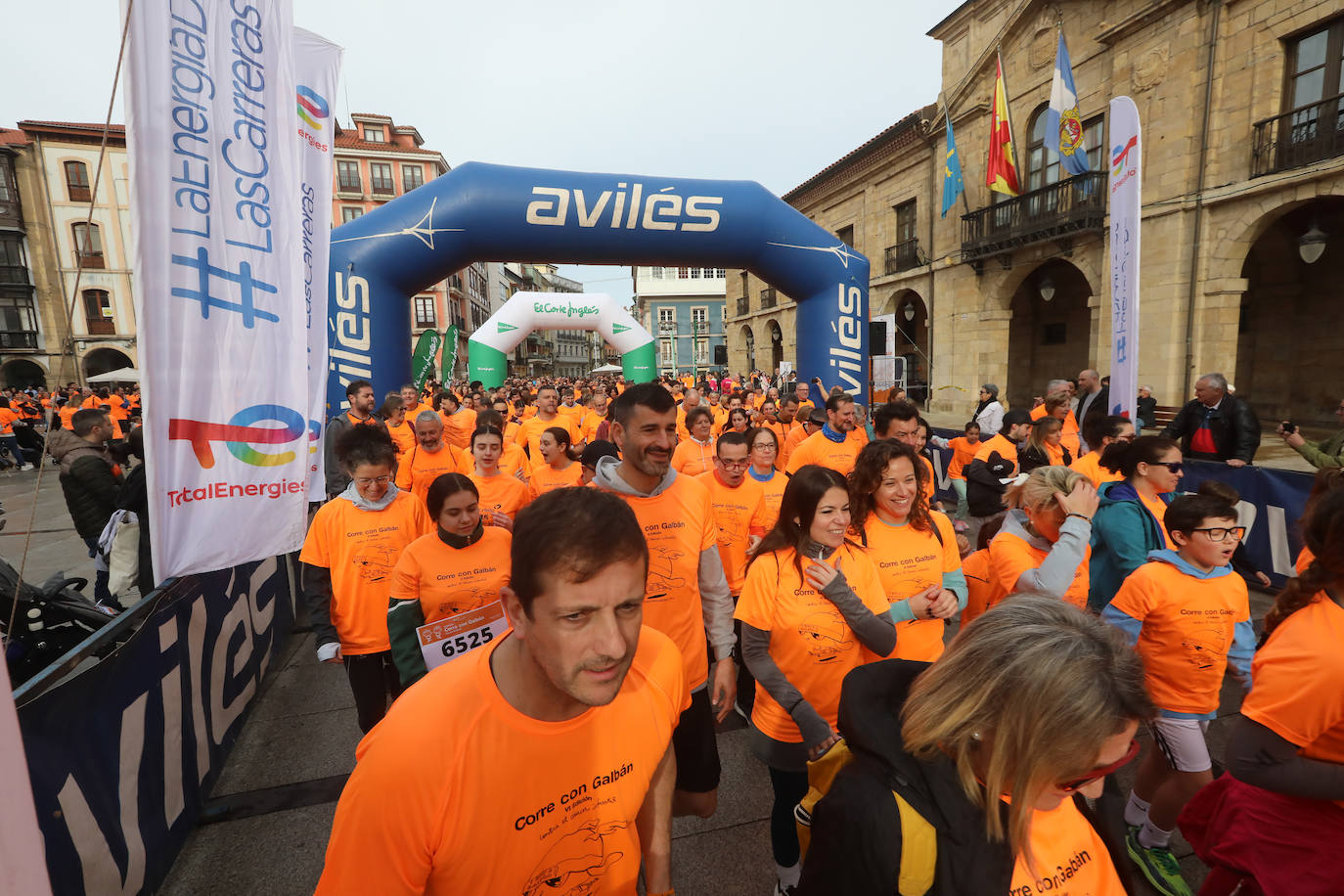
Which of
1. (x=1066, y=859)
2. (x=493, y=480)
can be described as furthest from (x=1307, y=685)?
(x=493, y=480)

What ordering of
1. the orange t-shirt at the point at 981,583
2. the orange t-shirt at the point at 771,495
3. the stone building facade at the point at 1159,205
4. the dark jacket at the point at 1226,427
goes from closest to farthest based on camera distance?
1. the orange t-shirt at the point at 981,583
2. the orange t-shirt at the point at 771,495
3. the dark jacket at the point at 1226,427
4. the stone building facade at the point at 1159,205

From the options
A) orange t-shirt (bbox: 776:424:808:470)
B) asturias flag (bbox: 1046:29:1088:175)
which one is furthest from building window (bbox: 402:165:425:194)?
orange t-shirt (bbox: 776:424:808:470)

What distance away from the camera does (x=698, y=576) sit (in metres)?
3.02

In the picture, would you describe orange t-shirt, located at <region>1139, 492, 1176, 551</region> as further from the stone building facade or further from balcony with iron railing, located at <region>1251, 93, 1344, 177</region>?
balcony with iron railing, located at <region>1251, 93, 1344, 177</region>

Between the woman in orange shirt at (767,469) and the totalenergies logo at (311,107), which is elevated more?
the totalenergies logo at (311,107)

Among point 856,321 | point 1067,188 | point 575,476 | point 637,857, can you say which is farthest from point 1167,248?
point 637,857

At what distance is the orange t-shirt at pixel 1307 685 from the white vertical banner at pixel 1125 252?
5244mm

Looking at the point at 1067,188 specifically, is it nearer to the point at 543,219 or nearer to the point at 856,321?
the point at 856,321

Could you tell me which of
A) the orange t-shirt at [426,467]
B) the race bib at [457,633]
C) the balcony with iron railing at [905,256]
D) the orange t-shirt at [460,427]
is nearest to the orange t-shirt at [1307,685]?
the race bib at [457,633]

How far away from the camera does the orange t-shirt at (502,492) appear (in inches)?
176

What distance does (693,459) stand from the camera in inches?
236

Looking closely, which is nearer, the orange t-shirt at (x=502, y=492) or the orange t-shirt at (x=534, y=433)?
the orange t-shirt at (x=502, y=492)

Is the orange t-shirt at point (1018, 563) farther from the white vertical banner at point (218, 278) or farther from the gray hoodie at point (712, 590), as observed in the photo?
the white vertical banner at point (218, 278)

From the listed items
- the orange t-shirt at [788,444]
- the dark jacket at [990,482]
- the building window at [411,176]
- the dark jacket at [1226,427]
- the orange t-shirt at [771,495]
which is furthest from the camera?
the building window at [411,176]
